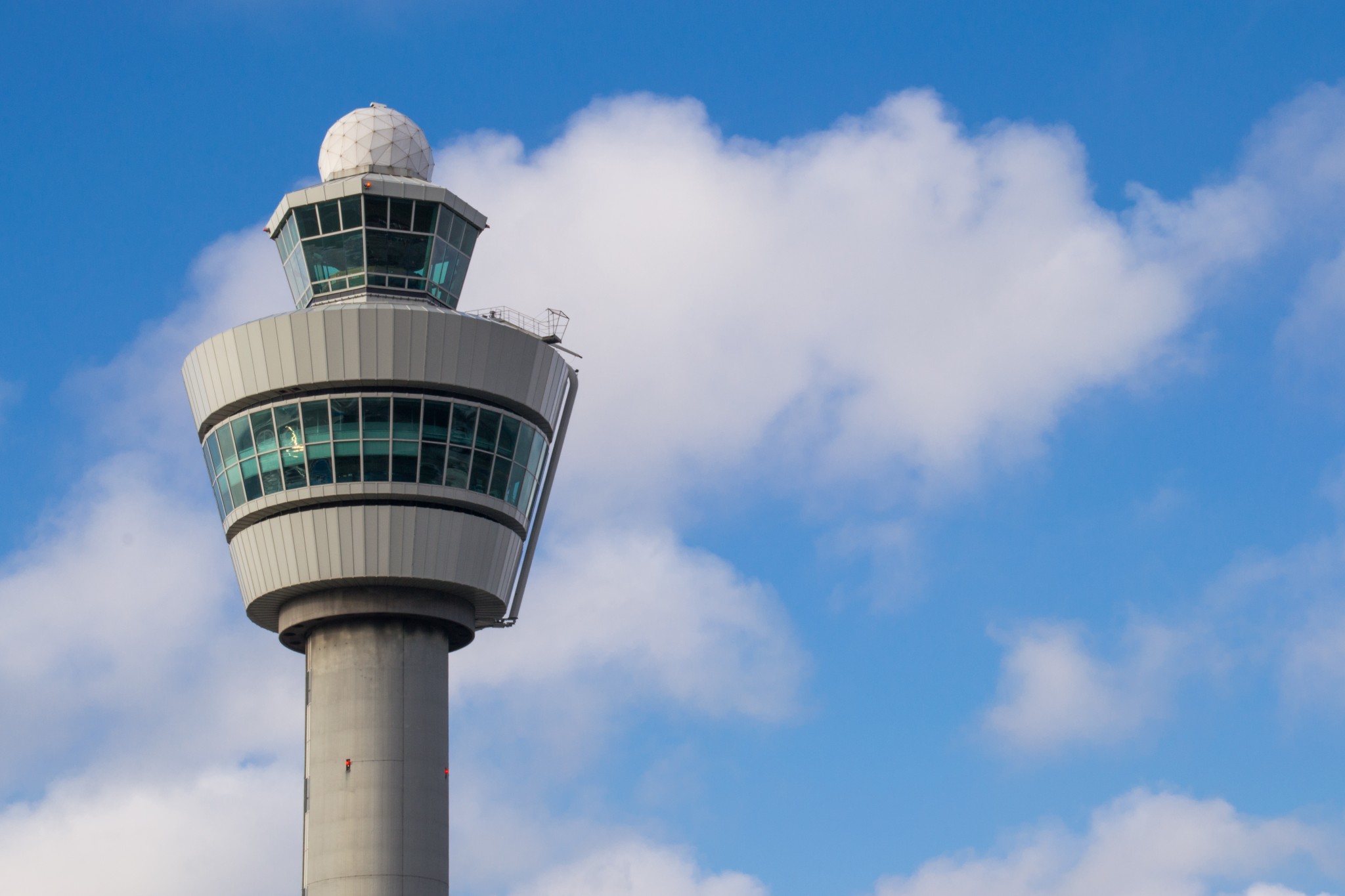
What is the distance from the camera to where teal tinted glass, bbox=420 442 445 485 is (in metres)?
61.9

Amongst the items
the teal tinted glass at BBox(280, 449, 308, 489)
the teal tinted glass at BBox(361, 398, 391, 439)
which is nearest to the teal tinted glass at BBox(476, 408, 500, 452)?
the teal tinted glass at BBox(361, 398, 391, 439)

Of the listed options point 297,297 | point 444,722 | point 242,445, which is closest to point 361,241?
point 297,297

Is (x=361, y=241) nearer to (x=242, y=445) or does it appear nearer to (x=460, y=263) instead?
(x=460, y=263)

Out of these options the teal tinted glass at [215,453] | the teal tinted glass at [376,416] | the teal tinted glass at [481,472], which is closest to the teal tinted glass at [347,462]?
the teal tinted glass at [376,416]

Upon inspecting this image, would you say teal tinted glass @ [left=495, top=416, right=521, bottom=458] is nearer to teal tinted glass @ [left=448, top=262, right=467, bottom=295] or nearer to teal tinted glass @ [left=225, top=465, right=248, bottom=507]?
teal tinted glass @ [left=448, top=262, right=467, bottom=295]

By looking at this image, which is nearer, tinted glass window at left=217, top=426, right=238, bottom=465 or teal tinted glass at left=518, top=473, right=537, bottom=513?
tinted glass window at left=217, top=426, right=238, bottom=465

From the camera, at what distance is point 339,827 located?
60.3 metres

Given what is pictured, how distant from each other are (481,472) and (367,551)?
15.9ft

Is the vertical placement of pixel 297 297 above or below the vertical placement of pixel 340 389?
above

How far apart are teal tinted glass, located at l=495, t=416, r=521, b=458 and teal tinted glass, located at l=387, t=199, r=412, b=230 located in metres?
8.70

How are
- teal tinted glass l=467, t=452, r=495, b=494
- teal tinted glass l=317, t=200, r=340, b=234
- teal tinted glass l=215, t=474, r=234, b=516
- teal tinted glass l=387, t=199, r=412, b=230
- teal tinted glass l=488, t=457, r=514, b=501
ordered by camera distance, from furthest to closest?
teal tinted glass l=387, t=199, r=412, b=230 < teal tinted glass l=317, t=200, r=340, b=234 < teal tinted glass l=215, t=474, r=234, b=516 < teal tinted glass l=488, t=457, r=514, b=501 < teal tinted glass l=467, t=452, r=495, b=494

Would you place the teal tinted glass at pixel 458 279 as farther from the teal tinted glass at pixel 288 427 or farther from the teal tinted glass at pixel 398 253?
the teal tinted glass at pixel 288 427

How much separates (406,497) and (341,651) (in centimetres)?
571

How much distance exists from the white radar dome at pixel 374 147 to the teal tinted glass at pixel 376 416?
10.8 metres
